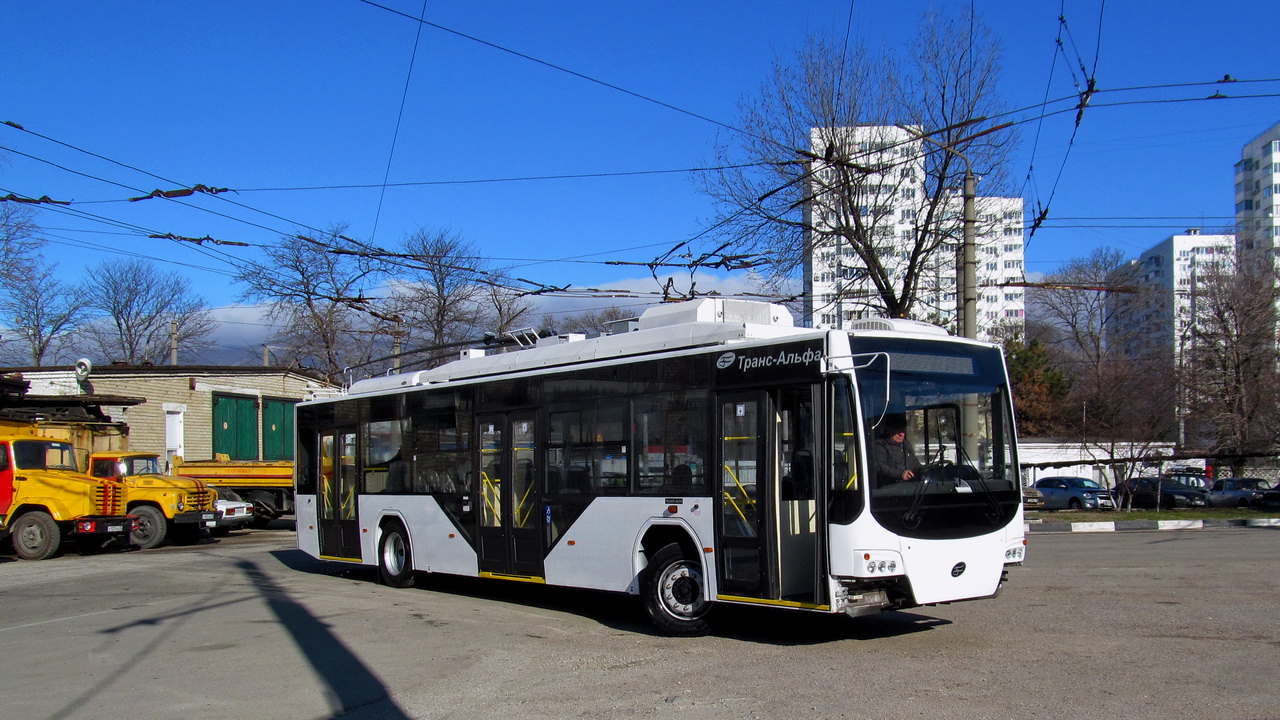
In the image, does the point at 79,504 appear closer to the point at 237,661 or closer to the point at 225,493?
the point at 225,493

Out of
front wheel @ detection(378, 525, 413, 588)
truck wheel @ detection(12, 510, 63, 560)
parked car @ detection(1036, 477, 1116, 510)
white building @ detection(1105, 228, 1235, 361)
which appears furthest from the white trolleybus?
parked car @ detection(1036, 477, 1116, 510)

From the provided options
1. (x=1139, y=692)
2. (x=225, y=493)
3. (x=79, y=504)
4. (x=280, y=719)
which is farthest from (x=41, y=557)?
(x=1139, y=692)

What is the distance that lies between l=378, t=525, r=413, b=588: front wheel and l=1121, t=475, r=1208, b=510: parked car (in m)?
30.2

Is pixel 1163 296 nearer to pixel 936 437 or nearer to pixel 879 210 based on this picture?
pixel 879 210

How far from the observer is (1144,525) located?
2411 centimetres

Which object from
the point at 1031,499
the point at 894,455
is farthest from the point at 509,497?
the point at 1031,499

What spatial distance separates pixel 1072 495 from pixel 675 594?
30963mm

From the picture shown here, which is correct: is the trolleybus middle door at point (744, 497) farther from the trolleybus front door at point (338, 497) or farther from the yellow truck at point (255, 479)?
the yellow truck at point (255, 479)

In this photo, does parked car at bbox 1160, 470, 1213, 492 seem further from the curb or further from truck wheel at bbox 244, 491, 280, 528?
truck wheel at bbox 244, 491, 280, 528

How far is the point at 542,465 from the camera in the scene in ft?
37.8

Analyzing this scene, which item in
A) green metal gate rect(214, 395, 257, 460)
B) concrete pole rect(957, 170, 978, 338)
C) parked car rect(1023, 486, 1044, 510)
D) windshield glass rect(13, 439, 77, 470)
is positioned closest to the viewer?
concrete pole rect(957, 170, 978, 338)

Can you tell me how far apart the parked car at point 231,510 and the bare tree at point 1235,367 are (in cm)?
3161

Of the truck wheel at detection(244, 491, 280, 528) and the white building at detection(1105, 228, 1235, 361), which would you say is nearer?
the truck wheel at detection(244, 491, 280, 528)

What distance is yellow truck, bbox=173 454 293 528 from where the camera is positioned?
25.8 metres
